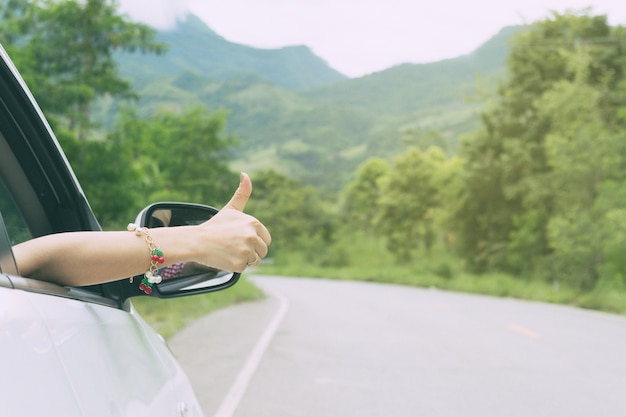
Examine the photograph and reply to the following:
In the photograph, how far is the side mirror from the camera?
2197 mm

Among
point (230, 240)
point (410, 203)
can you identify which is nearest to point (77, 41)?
point (230, 240)

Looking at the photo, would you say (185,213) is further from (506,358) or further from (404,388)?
(506,358)

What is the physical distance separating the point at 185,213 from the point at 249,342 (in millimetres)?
10320

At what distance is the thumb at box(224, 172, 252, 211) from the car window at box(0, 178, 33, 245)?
0.51 meters

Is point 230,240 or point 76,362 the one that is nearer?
point 76,362

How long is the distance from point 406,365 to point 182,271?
7707 mm

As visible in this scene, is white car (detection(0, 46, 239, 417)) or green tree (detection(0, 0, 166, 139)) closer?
white car (detection(0, 46, 239, 417))

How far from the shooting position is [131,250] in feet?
5.48

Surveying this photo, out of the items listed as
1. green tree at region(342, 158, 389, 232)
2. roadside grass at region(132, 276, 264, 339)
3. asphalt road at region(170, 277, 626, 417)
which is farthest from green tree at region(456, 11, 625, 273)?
green tree at region(342, 158, 389, 232)

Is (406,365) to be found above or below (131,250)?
below

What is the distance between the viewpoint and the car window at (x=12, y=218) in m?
2.05

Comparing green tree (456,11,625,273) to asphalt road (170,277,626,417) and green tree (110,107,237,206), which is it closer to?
green tree (110,107,237,206)

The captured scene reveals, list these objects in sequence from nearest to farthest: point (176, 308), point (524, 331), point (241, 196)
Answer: point (241, 196)
point (524, 331)
point (176, 308)

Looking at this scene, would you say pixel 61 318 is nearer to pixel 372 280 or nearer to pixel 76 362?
pixel 76 362
